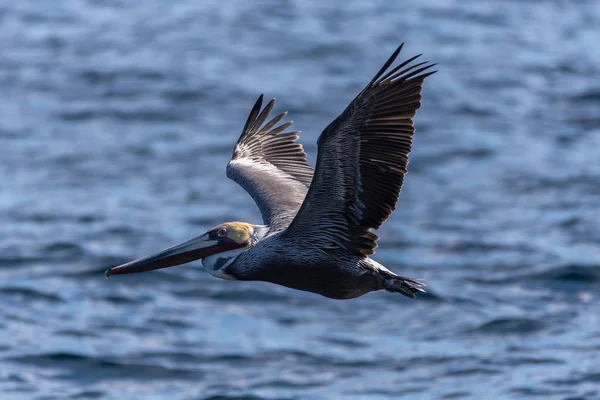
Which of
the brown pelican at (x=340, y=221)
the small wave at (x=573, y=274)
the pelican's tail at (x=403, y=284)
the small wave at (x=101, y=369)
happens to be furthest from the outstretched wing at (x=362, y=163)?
the small wave at (x=573, y=274)

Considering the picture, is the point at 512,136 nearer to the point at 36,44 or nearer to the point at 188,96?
the point at 188,96

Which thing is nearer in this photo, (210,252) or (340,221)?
(340,221)

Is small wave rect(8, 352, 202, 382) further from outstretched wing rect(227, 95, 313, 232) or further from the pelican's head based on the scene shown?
the pelican's head

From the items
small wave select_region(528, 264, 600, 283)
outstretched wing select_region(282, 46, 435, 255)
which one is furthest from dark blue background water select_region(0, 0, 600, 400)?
outstretched wing select_region(282, 46, 435, 255)

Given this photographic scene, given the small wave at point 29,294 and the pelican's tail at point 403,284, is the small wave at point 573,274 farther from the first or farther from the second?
the pelican's tail at point 403,284

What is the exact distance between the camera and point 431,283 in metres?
13.0

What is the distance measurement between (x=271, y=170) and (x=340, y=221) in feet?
5.64

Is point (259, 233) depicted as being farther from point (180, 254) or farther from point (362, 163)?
point (362, 163)

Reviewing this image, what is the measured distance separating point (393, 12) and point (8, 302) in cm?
1076

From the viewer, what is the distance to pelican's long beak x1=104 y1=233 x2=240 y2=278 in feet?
24.7

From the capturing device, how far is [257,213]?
46.6ft

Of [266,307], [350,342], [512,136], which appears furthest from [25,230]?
[512,136]

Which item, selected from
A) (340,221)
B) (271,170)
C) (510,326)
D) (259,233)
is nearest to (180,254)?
(259,233)

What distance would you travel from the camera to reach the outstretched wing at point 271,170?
26.9 feet
